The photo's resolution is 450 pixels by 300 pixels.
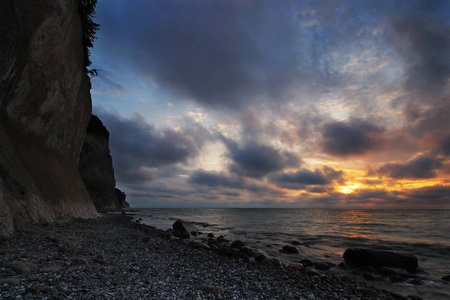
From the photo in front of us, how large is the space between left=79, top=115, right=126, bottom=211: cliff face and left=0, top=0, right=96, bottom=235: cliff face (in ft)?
83.5

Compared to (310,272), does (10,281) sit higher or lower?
higher

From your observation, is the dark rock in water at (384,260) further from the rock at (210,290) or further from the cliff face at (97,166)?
the cliff face at (97,166)

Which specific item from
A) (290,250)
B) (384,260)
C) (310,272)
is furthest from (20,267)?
(384,260)

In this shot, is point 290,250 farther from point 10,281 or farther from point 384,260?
point 10,281

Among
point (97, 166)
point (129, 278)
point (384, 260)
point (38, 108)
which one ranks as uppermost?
point (38, 108)

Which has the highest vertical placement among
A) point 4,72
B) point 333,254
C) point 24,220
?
point 4,72

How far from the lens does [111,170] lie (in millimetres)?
49219

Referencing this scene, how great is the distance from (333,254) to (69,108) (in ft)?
83.0

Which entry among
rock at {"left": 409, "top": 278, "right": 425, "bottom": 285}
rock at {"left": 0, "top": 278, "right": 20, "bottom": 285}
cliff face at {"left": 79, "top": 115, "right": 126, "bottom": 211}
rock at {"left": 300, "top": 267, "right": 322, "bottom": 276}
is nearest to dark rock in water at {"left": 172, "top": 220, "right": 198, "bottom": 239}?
rock at {"left": 300, "top": 267, "right": 322, "bottom": 276}

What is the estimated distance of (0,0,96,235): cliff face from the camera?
11.4 m

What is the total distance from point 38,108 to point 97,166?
33769 millimetres

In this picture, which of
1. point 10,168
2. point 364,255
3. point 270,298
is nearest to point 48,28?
point 10,168

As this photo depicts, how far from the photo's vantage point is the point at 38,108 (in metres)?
15.3

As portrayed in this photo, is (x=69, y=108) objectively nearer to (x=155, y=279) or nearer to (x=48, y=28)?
(x=48, y=28)
